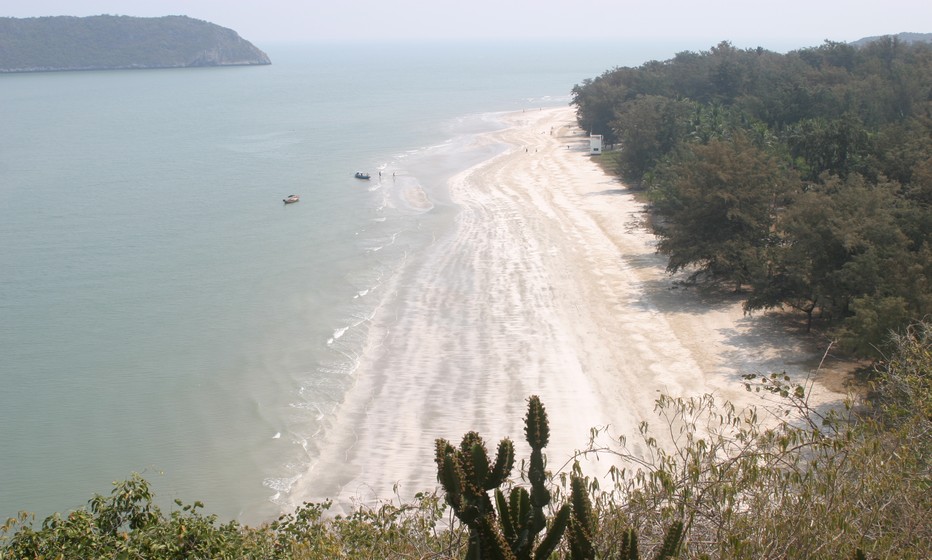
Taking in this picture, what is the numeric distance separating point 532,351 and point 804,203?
10.5 m

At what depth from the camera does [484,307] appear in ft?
116

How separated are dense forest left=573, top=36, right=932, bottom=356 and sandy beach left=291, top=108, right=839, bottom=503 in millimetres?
1829

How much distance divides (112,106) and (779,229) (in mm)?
124985

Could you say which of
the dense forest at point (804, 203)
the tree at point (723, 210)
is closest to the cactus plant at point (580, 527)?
the dense forest at point (804, 203)

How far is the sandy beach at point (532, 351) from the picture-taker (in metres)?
24.0

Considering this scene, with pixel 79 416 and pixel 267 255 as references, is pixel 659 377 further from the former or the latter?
pixel 267 255

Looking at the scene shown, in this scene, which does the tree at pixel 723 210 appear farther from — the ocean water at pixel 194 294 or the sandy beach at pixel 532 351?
the ocean water at pixel 194 294

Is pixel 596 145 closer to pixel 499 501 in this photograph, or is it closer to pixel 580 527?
pixel 499 501

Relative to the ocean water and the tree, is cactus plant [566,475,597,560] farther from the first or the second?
the tree

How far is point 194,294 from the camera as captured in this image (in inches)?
1561

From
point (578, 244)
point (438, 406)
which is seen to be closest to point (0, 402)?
point (438, 406)

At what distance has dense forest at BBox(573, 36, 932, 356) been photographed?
2594 cm

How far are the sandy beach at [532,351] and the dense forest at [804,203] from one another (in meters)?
1.83

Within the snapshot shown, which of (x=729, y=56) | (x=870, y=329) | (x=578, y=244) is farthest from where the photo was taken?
(x=729, y=56)
